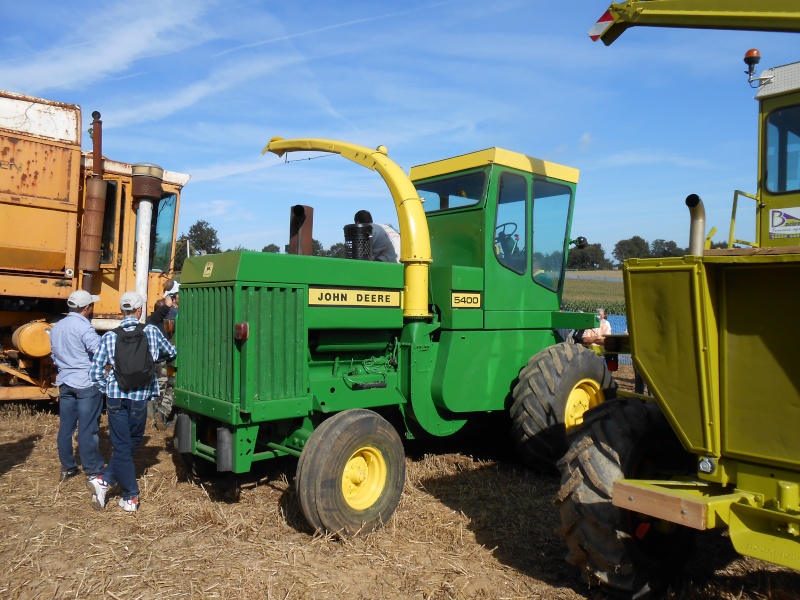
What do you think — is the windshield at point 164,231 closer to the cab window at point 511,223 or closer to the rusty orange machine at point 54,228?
the rusty orange machine at point 54,228

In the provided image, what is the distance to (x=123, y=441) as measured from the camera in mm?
4773

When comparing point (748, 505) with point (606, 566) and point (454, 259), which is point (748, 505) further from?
point (454, 259)

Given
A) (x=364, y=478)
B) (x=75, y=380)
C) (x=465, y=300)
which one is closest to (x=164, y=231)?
(x=75, y=380)

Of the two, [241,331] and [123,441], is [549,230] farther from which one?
[123,441]

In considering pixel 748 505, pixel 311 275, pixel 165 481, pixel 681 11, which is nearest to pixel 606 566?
pixel 748 505

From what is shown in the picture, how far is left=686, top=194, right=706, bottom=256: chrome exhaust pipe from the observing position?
283 cm

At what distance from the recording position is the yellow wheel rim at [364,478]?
4402 mm

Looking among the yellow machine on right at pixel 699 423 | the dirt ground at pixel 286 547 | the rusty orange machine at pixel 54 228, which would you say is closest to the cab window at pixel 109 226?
the rusty orange machine at pixel 54 228

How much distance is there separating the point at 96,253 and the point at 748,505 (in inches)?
279

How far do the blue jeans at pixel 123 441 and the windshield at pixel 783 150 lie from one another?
4.79 metres

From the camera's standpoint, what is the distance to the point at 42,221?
7.39 metres

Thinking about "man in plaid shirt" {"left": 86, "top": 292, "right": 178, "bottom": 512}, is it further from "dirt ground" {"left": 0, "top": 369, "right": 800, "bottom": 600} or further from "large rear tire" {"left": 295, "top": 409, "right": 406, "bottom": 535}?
"large rear tire" {"left": 295, "top": 409, "right": 406, "bottom": 535}

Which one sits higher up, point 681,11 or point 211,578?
point 681,11

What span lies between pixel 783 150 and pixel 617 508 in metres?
2.92
